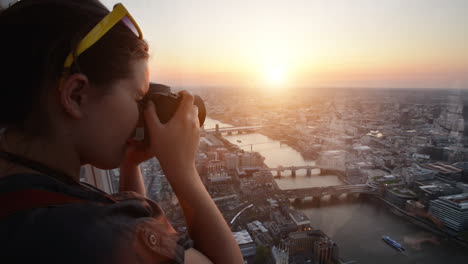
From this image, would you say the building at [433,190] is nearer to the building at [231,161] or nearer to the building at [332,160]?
the building at [332,160]

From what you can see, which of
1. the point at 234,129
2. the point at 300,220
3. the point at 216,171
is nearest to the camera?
the point at 300,220

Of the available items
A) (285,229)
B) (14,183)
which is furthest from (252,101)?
(14,183)

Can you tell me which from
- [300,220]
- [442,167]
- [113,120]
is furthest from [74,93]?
[442,167]

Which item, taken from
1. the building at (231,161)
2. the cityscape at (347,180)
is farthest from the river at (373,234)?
the building at (231,161)

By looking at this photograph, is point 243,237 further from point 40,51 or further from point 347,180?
point 40,51

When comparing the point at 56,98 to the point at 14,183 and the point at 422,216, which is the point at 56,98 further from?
the point at 422,216

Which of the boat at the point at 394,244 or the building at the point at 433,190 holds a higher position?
the building at the point at 433,190
